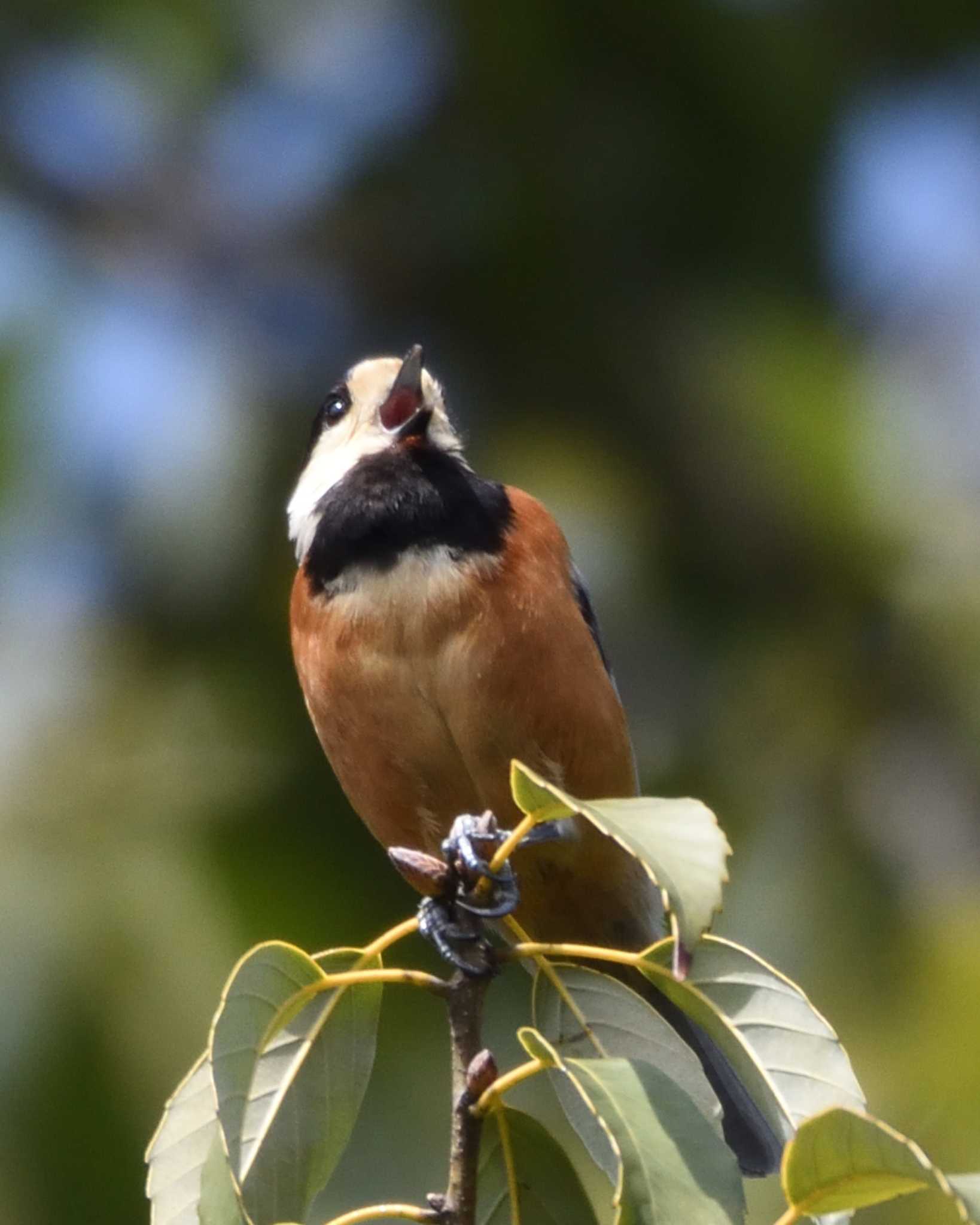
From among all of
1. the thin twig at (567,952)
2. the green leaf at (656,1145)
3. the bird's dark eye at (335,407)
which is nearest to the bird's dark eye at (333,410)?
the bird's dark eye at (335,407)

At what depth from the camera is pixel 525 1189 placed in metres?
2.32

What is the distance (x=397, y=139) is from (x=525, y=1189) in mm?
5171

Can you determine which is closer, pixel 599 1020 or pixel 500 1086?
pixel 500 1086

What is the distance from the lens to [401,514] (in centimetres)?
364

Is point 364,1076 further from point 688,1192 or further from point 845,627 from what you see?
point 845,627

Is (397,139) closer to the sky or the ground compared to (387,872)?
closer to the sky

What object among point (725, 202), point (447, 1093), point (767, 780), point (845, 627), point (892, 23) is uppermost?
point (892, 23)

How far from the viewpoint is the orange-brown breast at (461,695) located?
3.39 meters

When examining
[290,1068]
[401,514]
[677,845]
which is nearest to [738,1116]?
[401,514]

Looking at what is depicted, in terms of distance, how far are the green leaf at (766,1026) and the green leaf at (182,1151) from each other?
0.60 metres

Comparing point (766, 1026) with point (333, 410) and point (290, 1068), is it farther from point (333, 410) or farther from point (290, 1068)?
point (333, 410)

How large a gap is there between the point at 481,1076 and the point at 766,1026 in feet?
1.20

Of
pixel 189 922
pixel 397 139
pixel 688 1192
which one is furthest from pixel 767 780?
pixel 688 1192

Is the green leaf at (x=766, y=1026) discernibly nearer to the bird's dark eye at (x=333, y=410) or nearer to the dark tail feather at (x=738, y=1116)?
the dark tail feather at (x=738, y=1116)
